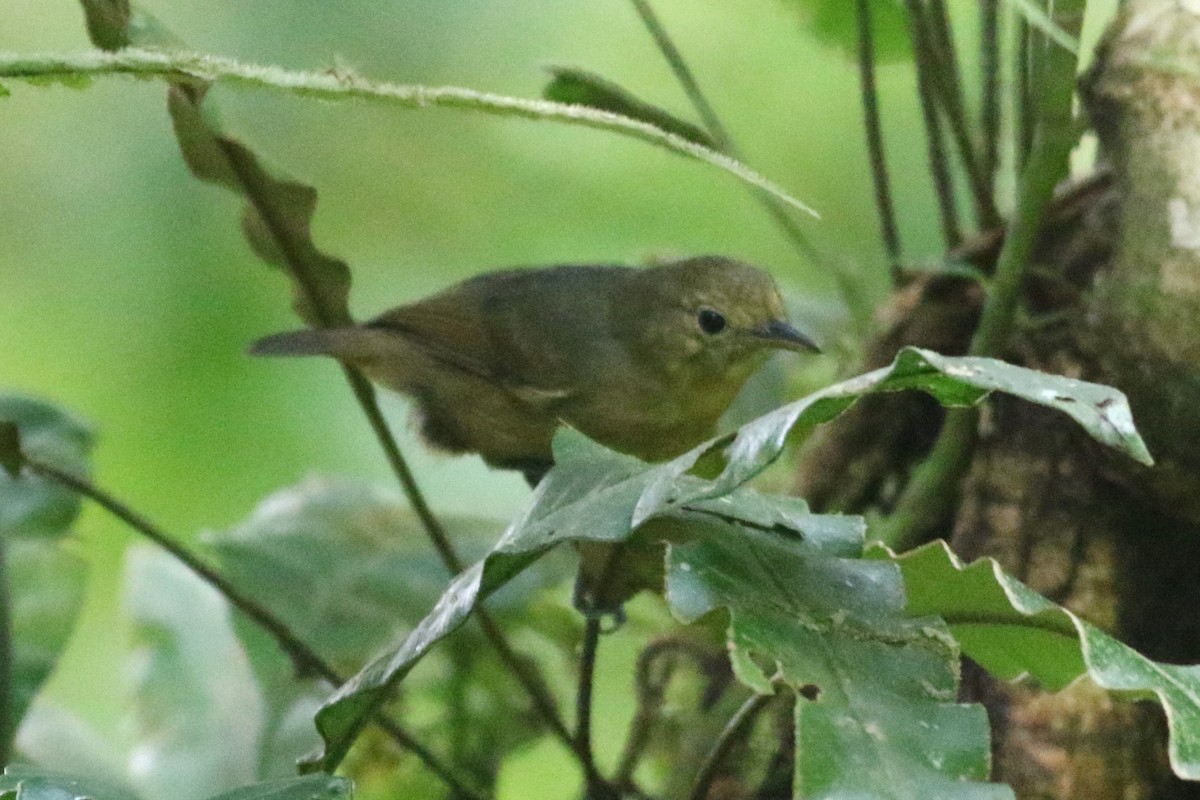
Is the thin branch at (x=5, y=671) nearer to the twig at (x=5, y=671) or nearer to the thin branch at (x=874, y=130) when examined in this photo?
the twig at (x=5, y=671)

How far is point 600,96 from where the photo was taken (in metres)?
1.60

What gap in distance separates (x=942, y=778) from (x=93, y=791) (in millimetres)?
528

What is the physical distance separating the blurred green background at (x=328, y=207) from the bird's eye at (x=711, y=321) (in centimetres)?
111

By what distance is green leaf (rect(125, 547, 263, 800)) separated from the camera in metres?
2.07

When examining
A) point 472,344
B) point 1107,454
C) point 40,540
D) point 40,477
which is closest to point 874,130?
point 1107,454

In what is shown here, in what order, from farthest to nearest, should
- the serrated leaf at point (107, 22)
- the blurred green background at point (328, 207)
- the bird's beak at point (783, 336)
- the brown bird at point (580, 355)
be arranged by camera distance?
the blurred green background at point (328, 207) → the brown bird at point (580, 355) → the bird's beak at point (783, 336) → the serrated leaf at point (107, 22)

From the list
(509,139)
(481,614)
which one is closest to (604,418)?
(481,614)

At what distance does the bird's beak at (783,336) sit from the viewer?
6.18ft

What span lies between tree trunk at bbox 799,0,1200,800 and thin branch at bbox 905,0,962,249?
0.42 feet

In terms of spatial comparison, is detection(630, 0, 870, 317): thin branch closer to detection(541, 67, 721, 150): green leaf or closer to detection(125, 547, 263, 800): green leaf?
detection(541, 67, 721, 150): green leaf

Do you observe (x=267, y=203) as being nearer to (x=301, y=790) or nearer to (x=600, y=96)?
(x=600, y=96)

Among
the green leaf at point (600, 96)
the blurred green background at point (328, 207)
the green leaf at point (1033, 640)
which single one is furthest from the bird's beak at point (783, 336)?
the blurred green background at point (328, 207)

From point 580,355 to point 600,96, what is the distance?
59cm

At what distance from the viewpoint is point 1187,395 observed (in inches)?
50.9
